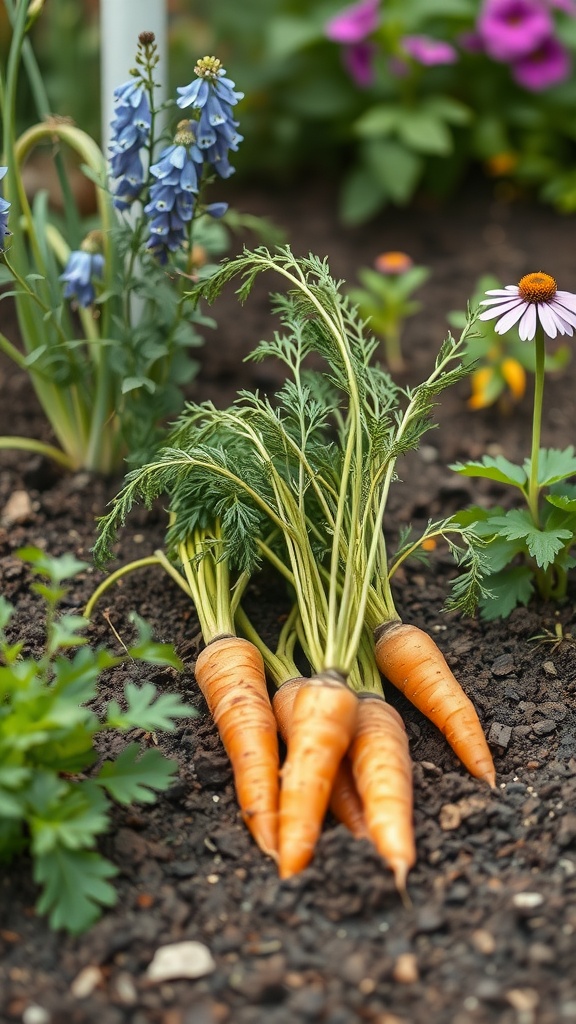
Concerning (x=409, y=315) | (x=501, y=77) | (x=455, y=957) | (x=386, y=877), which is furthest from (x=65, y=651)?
(x=501, y=77)

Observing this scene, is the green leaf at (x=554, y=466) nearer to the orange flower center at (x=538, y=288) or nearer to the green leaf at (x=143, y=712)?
the orange flower center at (x=538, y=288)

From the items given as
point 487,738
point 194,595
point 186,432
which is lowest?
point 487,738

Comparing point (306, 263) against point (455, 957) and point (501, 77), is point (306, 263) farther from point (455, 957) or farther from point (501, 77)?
point (501, 77)

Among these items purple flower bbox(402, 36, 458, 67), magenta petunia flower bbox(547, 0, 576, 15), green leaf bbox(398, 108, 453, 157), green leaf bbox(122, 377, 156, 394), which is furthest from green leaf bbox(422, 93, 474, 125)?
green leaf bbox(122, 377, 156, 394)

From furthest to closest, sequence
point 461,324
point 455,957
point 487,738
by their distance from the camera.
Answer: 1. point 461,324
2. point 487,738
3. point 455,957

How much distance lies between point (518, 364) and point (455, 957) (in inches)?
69.1

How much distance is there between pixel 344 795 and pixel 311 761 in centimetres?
13

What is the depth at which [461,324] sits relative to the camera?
2.23 metres

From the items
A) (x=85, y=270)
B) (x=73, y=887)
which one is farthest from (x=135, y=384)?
(x=73, y=887)

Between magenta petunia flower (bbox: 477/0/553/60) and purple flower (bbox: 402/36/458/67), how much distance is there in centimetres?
14

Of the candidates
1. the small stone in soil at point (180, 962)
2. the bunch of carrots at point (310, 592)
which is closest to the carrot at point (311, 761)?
the bunch of carrots at point (310, 592)

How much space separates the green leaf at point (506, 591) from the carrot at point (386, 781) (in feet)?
1.31

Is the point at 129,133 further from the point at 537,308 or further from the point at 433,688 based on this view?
the point at 433,688

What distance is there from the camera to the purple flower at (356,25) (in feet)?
10.9
